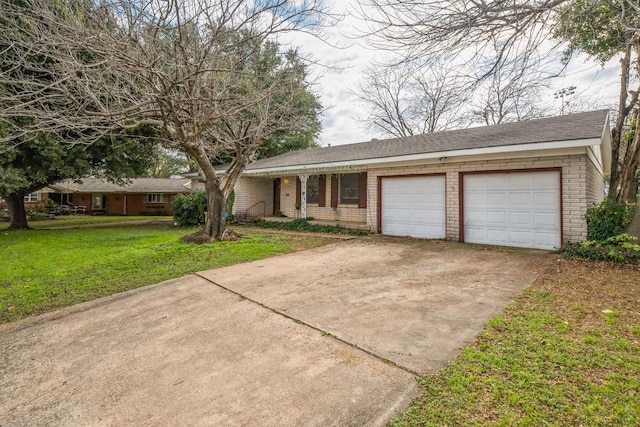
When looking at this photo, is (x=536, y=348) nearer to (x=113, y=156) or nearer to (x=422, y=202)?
(x=422, y=202)

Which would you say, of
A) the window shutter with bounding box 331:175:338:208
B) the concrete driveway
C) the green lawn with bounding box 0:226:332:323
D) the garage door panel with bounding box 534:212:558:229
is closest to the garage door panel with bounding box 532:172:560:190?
the garage door panel with bounding box 534:212:558:229

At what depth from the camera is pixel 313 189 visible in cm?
1470

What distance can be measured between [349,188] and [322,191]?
4.77 ft

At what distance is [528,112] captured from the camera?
1903cm

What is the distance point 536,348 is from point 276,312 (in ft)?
8.85

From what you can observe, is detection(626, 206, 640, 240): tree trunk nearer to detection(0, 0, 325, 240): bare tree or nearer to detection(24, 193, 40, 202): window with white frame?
detection(0, 0, 325, 240): bare tree

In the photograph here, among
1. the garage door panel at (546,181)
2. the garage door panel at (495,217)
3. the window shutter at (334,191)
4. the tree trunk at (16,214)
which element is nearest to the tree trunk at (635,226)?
the garage door panel at (546,181)

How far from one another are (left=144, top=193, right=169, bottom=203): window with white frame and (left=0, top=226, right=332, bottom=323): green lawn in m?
17.4

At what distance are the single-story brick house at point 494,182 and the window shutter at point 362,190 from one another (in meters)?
0.04

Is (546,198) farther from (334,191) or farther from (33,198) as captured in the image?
(33,198)

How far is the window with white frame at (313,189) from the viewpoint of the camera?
14.5 meters

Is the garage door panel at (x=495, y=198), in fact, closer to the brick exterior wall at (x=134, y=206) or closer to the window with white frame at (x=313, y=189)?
the window with white frame at (x=313, y=189)

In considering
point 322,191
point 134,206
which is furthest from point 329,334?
point 134,206

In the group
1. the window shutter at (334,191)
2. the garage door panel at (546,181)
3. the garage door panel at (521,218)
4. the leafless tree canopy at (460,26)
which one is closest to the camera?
the leafless tree canopy at (460,26)
